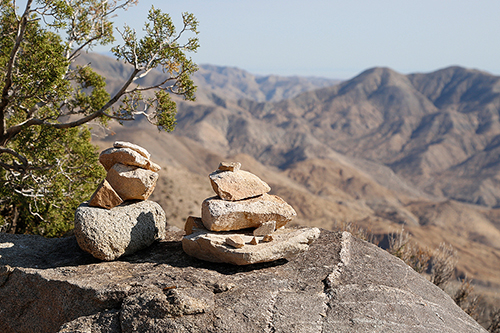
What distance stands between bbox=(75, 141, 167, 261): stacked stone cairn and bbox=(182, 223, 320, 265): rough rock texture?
3.38 ft

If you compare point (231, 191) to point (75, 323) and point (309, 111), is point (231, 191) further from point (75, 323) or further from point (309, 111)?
point (309, 111)

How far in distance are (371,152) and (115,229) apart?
95.4 metres

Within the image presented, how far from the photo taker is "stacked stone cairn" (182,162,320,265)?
6.88 metres

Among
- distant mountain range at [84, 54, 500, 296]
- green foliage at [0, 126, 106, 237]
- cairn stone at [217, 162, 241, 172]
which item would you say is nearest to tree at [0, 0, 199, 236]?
green foliage at [0, 126, 106, 237]

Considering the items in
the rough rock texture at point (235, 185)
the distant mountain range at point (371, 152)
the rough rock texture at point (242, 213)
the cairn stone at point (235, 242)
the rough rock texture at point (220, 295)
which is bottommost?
the distant mountain range at point (371, 152)

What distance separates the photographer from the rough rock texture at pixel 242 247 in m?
6.75

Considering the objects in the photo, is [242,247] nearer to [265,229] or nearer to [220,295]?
[265,229]

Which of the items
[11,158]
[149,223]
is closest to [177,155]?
[11,158]

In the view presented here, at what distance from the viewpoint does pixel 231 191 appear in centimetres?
773

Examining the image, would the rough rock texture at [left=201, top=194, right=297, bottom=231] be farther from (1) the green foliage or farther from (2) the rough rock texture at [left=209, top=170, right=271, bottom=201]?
(1) the green foliage

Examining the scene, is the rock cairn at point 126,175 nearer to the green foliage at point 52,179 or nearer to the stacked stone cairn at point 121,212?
the stacked stone cairn at point 121,212

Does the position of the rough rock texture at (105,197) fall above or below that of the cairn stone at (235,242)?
above

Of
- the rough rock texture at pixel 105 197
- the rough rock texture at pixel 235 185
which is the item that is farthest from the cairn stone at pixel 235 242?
the rough rock texture at pixel 105 197

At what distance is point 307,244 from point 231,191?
185 centimetres
